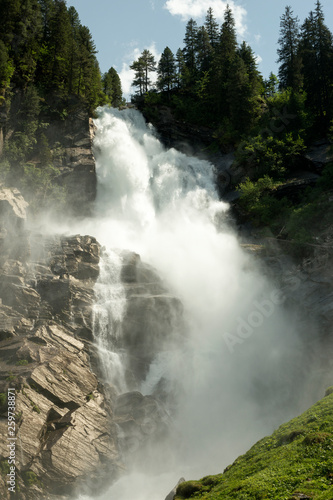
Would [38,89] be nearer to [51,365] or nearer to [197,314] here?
[197,314]

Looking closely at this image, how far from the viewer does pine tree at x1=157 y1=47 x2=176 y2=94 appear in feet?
200

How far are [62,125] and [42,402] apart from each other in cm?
3363

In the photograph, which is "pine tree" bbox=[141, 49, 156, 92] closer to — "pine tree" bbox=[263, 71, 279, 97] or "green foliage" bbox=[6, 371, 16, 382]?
"pine tree" bbox=[263, 71, 279, 97]

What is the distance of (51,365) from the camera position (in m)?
23.5

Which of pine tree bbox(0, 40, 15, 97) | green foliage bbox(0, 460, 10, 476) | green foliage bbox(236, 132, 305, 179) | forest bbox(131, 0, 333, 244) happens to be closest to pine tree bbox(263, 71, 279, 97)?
forest bbox(131, 0, 333, 244)

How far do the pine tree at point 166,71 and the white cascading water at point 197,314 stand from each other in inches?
680

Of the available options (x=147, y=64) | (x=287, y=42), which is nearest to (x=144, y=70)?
(x=147, y=64)

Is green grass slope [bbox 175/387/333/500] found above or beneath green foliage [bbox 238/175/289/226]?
beneath

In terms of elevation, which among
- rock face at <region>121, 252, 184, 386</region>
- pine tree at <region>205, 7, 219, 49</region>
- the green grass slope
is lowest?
the green grass slope

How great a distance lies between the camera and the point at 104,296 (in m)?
30.3

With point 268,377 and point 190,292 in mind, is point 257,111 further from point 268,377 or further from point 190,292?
point 268,377

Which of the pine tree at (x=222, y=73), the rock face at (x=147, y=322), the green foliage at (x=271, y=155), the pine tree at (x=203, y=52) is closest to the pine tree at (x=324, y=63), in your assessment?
the green foliage at (x=271, y=155)

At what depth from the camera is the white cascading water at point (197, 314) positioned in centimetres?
2431

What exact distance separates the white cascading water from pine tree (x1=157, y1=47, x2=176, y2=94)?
56.7 feet
